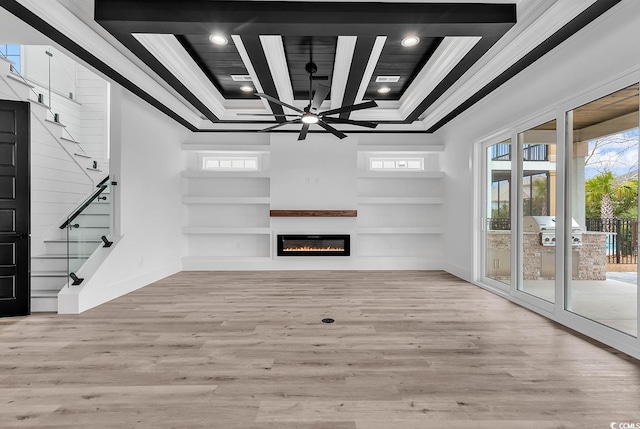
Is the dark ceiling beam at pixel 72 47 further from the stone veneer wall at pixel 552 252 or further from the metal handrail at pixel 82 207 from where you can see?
the stone veneer wall at pixel 552 252

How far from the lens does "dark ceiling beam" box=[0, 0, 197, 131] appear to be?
8.38 ft

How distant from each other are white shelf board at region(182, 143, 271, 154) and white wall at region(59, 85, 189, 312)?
0.85 ft

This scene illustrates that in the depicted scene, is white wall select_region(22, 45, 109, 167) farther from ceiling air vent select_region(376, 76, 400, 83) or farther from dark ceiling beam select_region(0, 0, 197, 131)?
ceiling air vent select_region(376, 76, 400, 83)

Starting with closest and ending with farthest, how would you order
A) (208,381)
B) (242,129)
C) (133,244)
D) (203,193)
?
(208,381) < (133,244) < (242,129) < (203,193)

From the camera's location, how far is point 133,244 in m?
4.67

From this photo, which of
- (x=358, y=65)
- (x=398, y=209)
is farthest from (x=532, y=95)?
(x=398, y=209)

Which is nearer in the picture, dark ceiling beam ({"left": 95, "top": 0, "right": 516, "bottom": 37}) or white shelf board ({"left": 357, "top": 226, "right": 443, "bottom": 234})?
dark ceiling beam ({"left": 95, "top": 0, "right": 516, "bottom": 37})

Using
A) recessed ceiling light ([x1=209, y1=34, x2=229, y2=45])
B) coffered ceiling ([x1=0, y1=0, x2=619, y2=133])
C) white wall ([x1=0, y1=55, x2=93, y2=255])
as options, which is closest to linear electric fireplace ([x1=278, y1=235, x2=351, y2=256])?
coffered ceiling ([x1=0, y1=0, x2=619, y2=133])

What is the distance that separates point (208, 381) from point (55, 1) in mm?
3307

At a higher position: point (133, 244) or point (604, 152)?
point (604, 152)

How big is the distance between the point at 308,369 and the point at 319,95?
2.88 metres

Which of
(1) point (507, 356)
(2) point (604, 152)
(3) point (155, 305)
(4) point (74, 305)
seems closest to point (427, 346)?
(1) point (507, 356)

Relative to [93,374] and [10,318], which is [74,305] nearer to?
[10,318]

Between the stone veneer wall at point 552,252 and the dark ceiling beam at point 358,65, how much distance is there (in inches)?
114
